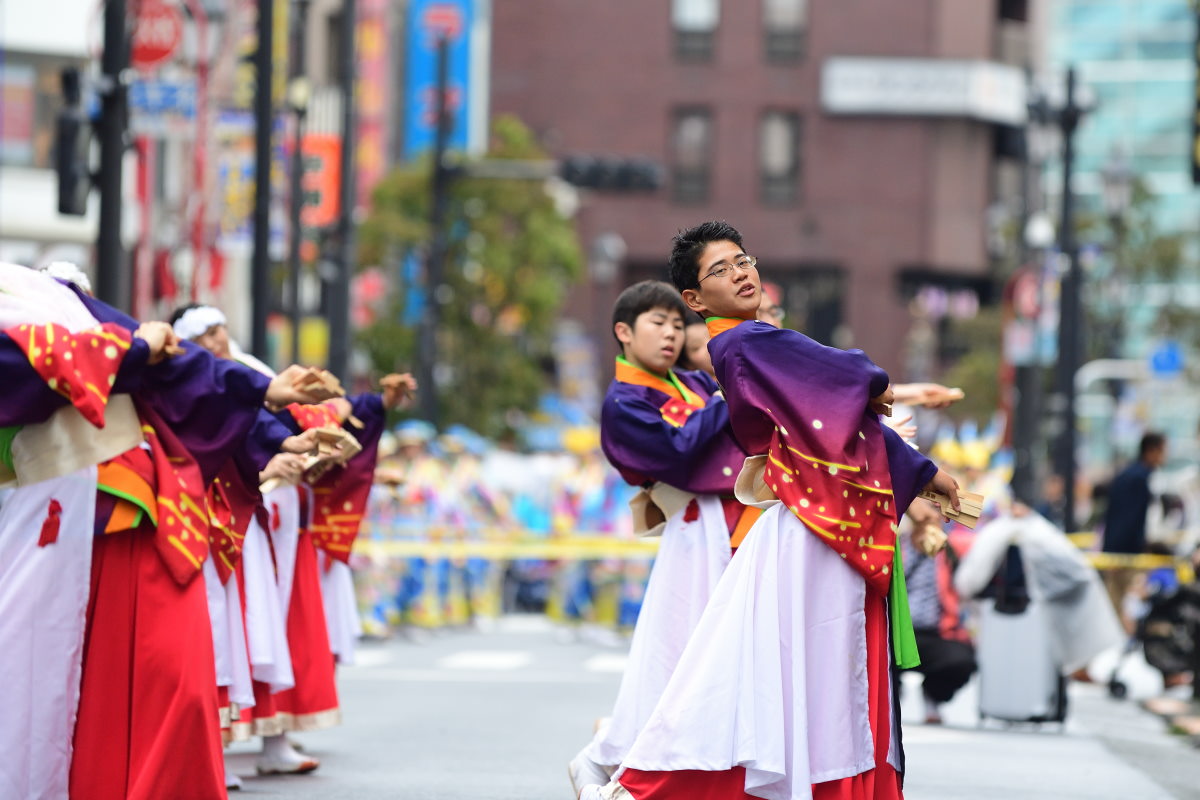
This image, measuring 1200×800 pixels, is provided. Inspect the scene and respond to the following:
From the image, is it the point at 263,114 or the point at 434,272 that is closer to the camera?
the point at 263,114

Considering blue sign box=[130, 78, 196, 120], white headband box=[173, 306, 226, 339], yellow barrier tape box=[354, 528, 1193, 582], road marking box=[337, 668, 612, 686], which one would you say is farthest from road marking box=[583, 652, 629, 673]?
white headband box=[173, 306, 226, 339]

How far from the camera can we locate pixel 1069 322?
2245 centimetres

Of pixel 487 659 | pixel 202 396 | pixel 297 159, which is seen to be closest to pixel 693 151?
pixel 297 159

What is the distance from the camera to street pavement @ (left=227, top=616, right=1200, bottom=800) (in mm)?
9609

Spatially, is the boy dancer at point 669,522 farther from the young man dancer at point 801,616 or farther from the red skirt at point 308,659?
the red skirt at point 308,659

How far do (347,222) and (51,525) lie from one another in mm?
16433

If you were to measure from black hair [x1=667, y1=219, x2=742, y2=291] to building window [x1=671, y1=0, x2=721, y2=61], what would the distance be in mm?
47652

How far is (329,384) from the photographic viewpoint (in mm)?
7281

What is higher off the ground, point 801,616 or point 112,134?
point 112,134

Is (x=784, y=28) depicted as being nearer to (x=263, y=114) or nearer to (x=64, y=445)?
(x=263, y=114)

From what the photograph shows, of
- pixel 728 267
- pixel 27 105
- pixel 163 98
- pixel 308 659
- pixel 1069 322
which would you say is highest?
pixel 27 105

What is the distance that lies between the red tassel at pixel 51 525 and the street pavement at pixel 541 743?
2.10 meters

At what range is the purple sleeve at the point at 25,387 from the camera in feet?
23.1

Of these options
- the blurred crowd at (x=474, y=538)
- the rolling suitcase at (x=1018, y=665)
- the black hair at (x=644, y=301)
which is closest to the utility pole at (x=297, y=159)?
the blurred crowd at (x=474, y=538)
